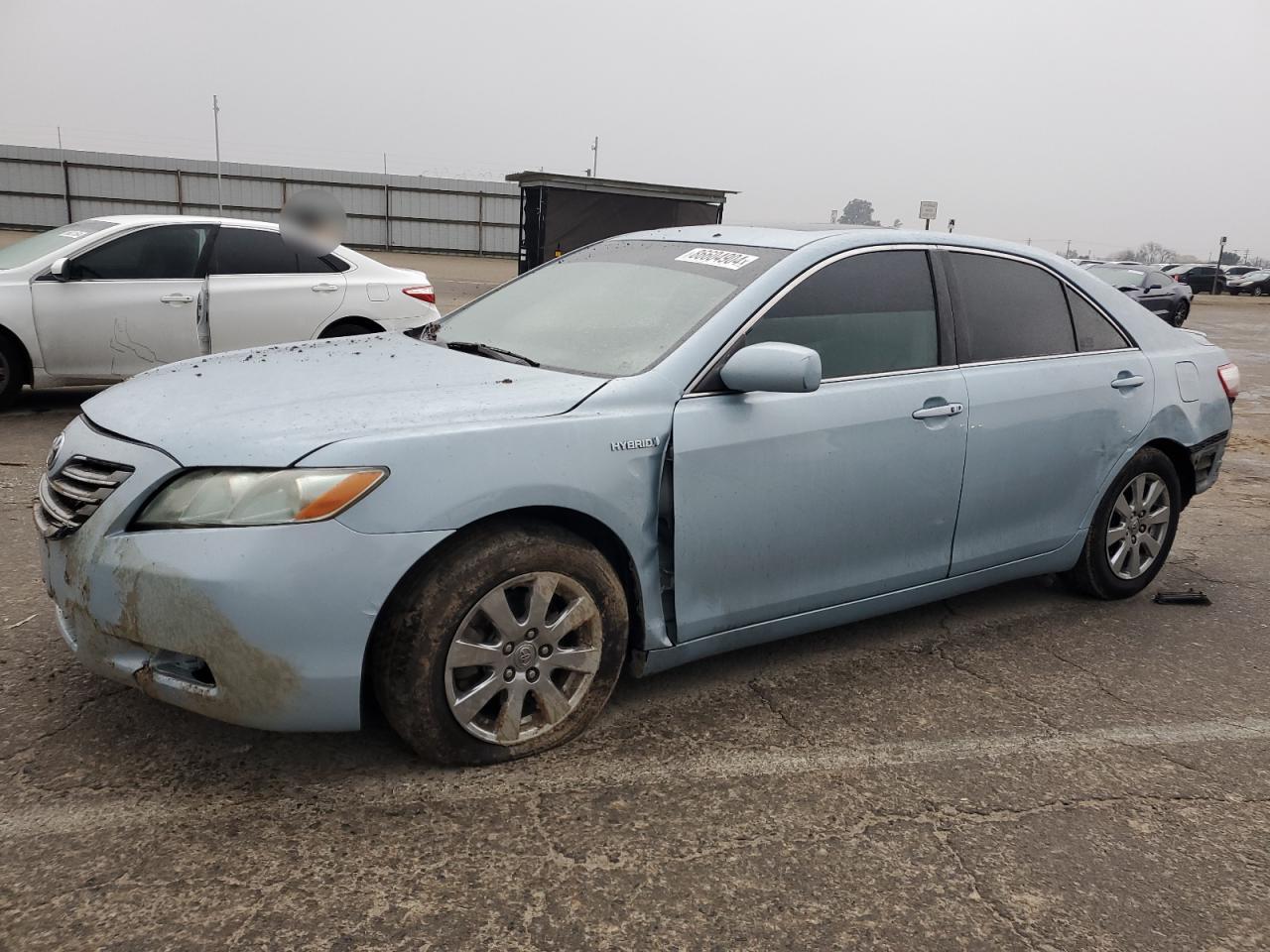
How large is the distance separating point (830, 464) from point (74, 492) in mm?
2202

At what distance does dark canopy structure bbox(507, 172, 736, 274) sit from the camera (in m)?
17.6

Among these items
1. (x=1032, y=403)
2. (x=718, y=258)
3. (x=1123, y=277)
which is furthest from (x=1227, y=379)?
(x=1123, y=277)

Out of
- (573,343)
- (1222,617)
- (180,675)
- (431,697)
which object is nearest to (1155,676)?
(1222,617)

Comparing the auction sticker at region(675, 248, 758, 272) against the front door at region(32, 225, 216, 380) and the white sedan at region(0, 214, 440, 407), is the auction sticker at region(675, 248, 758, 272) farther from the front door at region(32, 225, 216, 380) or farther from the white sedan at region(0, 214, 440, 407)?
the front door at region(32, 225, 216, 380)

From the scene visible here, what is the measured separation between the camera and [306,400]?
2832 mm

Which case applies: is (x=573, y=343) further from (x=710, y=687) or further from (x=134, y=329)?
(x=134, y=329)

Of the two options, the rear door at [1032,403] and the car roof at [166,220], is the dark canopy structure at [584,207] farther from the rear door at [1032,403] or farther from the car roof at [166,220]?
the rear door at [1032,403]

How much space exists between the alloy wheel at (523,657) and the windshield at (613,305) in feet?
2.39

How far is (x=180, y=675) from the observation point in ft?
8.52

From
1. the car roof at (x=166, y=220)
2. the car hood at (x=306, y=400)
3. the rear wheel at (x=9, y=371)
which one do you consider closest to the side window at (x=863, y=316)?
the car hood at (x=306, y=400)

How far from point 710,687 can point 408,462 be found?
145 centimetres

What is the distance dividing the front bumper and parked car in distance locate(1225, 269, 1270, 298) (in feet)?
166

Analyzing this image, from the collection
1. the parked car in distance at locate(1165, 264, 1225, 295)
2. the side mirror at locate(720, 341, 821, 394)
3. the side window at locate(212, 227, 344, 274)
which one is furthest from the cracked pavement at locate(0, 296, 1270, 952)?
the parked car in distance at locate(1165, 264, 1225, 295)

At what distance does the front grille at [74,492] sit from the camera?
2.66 meters
